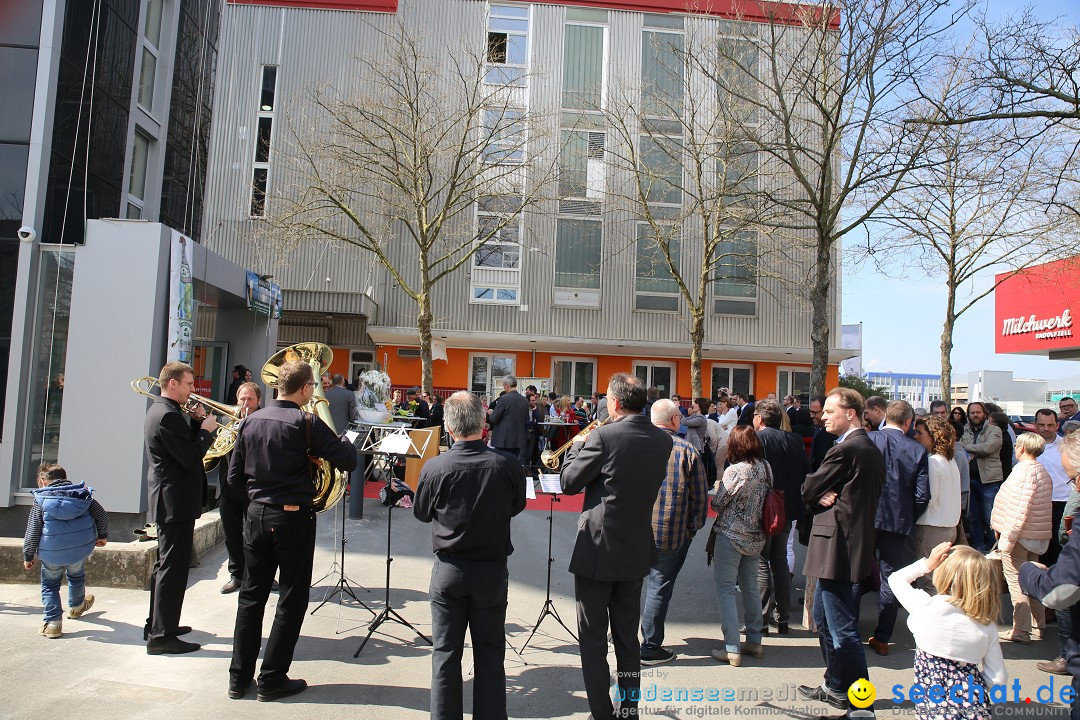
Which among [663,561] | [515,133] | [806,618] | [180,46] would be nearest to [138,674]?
[663,561]

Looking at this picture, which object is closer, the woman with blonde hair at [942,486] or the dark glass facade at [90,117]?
the woman with blonde hair at [942,486]

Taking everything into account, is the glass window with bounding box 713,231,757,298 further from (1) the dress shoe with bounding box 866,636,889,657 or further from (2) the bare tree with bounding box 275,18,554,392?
(1) the dress shoe with bounding box 866,636,889,657

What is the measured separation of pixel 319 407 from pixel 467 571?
92.8 inches

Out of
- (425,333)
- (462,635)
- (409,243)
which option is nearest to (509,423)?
(425,333)

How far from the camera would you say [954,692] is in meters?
3.03

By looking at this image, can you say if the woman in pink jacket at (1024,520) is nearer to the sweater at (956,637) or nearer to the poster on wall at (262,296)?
the sweater at (956,637)

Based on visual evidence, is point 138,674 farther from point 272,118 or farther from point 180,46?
point 272,118

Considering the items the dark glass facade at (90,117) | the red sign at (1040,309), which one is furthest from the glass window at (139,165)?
the red sign at (1040,309)

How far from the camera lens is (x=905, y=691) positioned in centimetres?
454

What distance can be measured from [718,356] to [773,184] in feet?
19.1

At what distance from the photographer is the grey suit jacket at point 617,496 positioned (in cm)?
379

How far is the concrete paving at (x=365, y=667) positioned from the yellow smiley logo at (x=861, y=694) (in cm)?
19

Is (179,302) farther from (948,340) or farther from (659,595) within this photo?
(948,340)

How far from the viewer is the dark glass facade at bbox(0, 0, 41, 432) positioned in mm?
7215
